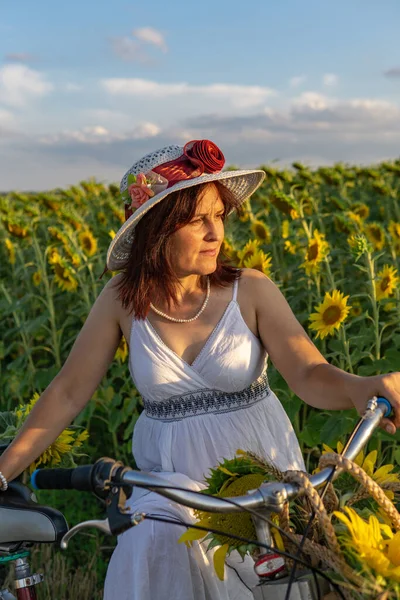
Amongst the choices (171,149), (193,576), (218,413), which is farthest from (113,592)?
(171,149)

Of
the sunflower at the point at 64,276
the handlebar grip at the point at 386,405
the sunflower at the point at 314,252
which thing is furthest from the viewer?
the sunflower at the point at 64,276

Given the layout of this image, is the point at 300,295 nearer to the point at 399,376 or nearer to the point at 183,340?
the point at 183,340

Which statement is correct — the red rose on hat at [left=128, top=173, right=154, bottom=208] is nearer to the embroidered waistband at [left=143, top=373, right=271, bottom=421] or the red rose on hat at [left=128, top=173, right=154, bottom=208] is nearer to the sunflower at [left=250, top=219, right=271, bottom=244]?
the embroidered waistband at [left=143, top=373, right=271, bottom=421]

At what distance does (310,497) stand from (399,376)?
435 millimetres

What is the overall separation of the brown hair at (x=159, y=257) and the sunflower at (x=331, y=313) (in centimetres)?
91

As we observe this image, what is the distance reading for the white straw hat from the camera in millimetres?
2129

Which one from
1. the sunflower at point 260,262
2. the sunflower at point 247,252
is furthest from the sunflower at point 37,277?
the sunflower at point 260,262

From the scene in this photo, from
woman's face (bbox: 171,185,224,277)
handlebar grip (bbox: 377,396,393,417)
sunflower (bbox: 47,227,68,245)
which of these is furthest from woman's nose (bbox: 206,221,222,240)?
sunflower (bbox: 47,227,68,245)

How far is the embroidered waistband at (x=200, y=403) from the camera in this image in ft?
7.34

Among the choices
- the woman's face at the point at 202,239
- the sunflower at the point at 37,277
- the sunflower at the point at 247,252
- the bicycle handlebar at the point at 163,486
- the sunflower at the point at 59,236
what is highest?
the woman's face at the point at 202,239

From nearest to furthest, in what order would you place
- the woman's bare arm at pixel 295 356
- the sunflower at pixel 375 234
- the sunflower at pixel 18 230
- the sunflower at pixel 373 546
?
the sunflower at pixel 373 546 → the woman's bare arm at pixel 295 356 → the sunflower at pixel 375 234 → the sunflower at pixel 18 230

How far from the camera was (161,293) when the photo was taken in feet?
7.61

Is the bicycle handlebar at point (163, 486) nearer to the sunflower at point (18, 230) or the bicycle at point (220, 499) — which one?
the bicycle at point (220, 499)

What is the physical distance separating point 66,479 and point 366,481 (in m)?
0.42
